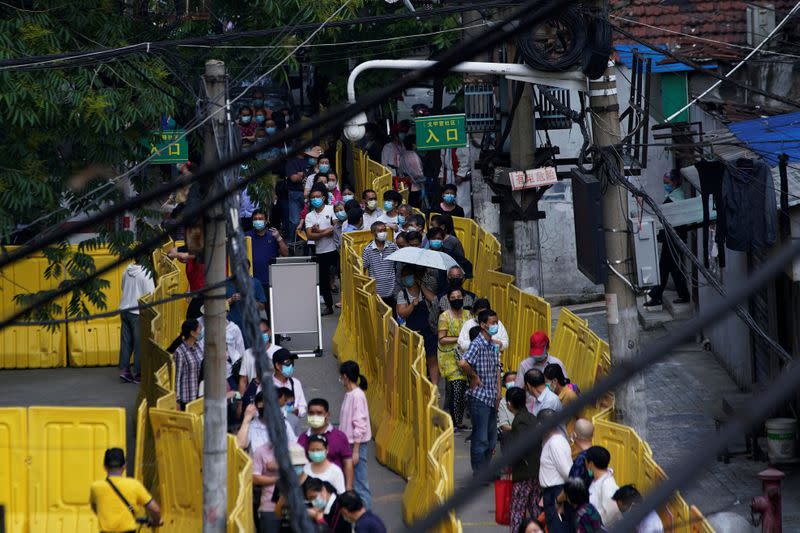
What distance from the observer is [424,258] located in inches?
661

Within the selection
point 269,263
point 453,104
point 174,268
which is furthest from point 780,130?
point 453,104

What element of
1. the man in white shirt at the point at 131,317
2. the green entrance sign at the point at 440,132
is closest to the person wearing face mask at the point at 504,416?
the man in white shirt at the point at 131,317

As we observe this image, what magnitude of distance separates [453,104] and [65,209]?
16089 millimetres

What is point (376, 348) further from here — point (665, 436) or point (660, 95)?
point (660, 95)

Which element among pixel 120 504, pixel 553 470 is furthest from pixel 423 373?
pixel 120 504

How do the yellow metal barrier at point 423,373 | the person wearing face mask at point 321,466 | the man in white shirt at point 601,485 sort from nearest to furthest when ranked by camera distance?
the man in white shirt at point 601,485 < the person wearing face mask at point 321,466 < the yellow metal barrier at point 423,373

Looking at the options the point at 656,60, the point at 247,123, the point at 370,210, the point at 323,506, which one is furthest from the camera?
the point at 247,123

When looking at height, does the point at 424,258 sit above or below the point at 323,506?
above

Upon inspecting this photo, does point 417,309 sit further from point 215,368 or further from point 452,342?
point 215,368

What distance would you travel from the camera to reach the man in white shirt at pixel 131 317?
1869cm

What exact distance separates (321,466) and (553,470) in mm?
1911

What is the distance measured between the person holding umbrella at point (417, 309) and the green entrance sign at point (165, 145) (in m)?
3.31

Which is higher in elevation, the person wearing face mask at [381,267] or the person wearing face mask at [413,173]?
the person wearing face mask at [413,173]

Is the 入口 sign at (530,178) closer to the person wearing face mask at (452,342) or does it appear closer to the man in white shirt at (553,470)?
the person wearing face mask at (452,342)
